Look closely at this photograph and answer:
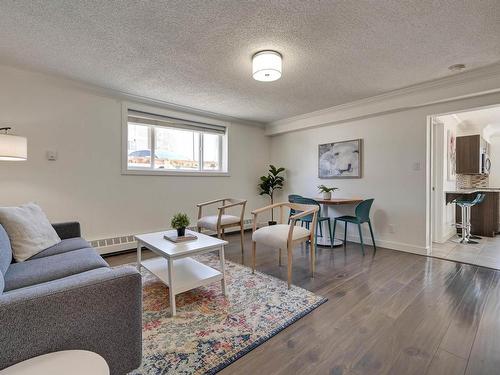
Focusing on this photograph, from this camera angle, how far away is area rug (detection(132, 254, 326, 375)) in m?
1.41

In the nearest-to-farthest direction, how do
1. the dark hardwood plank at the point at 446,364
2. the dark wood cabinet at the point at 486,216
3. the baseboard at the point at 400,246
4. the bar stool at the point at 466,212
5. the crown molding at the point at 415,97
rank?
the dark hardwood plank at the point at 446,364
the crown molding at the point at 415,97
the baseboard at the point at 400,246
the bar stool at the point at 466,212
the dark wood cabinet at the point at 486,216

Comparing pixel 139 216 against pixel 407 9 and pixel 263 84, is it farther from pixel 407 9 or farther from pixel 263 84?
pixel 407 9

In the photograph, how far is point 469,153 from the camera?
457 centimetres

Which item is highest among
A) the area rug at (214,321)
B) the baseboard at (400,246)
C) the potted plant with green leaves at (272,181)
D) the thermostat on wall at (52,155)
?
the thermostat on wall at (52,155)

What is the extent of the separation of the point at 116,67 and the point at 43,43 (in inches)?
23.7

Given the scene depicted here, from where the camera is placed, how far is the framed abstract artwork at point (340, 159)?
13.1ft

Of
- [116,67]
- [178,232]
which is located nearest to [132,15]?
[116,67]

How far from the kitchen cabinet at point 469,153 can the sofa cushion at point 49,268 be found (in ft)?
19.4

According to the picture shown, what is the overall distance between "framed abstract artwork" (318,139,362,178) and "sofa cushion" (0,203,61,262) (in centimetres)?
390

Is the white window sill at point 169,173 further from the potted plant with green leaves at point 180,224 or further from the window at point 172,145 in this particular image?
the potted plant with green leaves at point 180,224

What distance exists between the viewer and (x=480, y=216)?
447cm

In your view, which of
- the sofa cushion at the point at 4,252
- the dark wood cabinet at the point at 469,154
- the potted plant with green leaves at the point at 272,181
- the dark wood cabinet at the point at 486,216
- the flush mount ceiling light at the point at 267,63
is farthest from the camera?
the potted plant with green leaves at the point at 272,181

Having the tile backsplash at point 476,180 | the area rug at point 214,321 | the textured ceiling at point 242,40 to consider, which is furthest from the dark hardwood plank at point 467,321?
the tile backsplash at point 476,180

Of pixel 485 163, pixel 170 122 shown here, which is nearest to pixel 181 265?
pixel 170 122
